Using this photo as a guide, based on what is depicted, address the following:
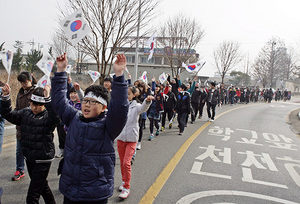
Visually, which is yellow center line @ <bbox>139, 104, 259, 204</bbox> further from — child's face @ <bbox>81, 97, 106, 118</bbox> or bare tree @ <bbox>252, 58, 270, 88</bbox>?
bare tree @ <bbox>252, 58, 270, 88</bbox>

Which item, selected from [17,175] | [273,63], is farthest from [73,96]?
[273,63]

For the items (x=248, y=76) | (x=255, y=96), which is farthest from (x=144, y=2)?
(x=248, y=76)

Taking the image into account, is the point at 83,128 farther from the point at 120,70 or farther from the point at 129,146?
the point at 129,146

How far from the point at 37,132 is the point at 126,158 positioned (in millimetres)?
1352

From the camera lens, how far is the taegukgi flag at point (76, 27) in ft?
11.6

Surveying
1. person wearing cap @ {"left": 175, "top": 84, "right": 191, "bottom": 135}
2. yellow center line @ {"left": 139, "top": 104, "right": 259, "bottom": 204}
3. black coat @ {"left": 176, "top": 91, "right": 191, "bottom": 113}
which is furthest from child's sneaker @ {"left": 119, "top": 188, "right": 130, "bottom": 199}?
black coat @ {"left": 176, "top": 91, "right": 191, "bottom": 113}

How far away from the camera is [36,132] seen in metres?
2.79

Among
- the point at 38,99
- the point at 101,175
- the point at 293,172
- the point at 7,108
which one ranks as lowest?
the point at 293,172

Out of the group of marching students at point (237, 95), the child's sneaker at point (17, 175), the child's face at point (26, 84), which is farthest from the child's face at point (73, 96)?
the group of marching students at point (237, 95)

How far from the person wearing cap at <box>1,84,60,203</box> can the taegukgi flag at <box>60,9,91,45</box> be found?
1133 millimetres

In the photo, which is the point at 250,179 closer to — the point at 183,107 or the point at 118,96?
the point at 118,96

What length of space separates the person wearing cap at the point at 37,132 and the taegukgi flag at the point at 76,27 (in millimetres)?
1133

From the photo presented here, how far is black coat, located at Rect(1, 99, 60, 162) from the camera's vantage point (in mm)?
2764

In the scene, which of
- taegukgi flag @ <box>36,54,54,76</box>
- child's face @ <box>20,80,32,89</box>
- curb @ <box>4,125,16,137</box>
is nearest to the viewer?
child's face @ <box>20,80,32,89</box>
